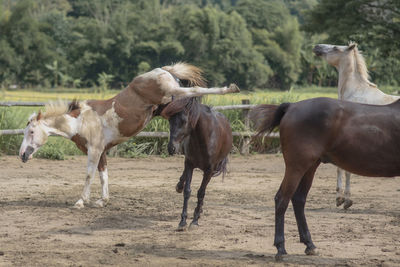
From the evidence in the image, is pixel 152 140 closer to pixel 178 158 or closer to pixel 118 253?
pixel 178 158

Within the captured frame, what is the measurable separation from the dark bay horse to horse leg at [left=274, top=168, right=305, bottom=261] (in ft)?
5.07

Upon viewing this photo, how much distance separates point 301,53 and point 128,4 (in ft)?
63.3

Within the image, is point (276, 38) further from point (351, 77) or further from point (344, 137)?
point (344, 137)

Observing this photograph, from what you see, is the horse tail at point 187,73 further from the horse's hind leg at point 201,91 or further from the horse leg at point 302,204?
the horse leg at point 302,204

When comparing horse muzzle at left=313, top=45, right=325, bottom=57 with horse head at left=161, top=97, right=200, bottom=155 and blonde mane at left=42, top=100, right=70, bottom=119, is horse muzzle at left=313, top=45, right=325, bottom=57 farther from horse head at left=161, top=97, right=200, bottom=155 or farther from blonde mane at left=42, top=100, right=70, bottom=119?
blonde mane at left=42, top=100, right=70, bottom=119

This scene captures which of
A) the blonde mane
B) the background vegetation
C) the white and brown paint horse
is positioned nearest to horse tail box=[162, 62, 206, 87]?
the white and brown paint horse

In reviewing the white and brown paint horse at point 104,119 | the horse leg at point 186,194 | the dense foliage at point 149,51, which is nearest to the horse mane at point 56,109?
the white and brown paint horse at point 104,119

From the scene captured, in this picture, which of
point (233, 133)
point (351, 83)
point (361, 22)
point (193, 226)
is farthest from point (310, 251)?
point (361, 22)

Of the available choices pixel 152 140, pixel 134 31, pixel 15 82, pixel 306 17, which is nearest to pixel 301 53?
pixel 134 31

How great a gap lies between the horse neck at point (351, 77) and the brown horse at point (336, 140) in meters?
2.80

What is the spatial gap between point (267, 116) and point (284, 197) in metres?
0.79

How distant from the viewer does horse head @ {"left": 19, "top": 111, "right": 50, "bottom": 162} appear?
26.6 ft

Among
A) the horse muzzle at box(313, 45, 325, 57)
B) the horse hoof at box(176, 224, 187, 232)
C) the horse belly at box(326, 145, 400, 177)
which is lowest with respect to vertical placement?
the horse hoof at box(176, 224, 187, 232)

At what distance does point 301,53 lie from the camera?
5556 cm
